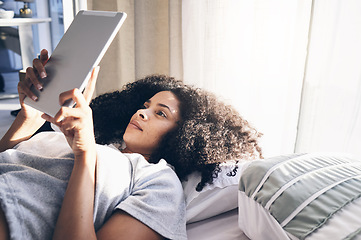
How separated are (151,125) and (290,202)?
542 millimetres

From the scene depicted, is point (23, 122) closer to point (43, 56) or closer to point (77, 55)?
point (43, 56)

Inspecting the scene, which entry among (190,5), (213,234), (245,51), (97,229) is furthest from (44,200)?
(190,5)

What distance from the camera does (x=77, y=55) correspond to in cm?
83

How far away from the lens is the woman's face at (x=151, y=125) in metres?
1.08

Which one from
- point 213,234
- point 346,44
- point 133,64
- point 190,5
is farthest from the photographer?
point 133,64

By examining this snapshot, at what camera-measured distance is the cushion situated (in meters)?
0.65

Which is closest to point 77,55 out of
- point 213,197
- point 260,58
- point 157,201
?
point 157,201

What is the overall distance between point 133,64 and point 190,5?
571 mm

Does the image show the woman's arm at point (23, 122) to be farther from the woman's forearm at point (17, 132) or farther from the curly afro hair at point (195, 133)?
the curly afro hair at point (195, 133)

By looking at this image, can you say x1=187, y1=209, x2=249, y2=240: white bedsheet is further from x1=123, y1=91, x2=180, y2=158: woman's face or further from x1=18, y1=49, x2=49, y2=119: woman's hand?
x1=18, y1=49, x2=49, y2=119: woman's hand

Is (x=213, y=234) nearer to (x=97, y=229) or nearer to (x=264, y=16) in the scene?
(x=97, y=229)

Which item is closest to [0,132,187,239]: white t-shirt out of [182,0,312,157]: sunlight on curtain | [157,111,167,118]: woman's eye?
[157,111,167,118]: woman's eye

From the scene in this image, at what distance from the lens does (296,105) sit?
51.3 inches

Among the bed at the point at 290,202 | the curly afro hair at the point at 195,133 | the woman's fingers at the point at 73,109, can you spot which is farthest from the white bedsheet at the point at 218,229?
the woman's fingers at the point at 73,109
